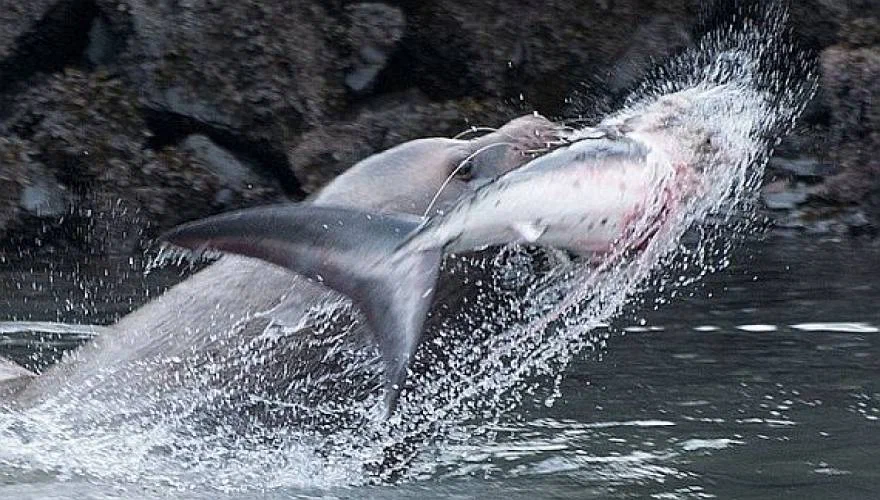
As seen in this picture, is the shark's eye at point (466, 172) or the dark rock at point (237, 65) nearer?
the shark's eye at point (466, 172)

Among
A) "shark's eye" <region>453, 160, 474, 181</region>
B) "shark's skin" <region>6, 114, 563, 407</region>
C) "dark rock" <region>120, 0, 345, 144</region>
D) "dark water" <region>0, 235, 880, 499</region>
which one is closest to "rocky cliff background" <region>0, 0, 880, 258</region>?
"dark rock" <region>120, 0, 345, 144</region>

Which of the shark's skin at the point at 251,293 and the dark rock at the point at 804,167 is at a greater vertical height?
the shark's skin at the point at 251,293

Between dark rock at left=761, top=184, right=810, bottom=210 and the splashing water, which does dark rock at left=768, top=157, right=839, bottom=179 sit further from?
the splashing water

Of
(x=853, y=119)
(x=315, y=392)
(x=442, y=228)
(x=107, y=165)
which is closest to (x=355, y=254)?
(x=442, y=228)

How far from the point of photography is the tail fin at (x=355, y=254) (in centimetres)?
399

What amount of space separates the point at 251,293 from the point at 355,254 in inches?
33.3

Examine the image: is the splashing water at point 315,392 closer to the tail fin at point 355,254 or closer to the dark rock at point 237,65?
the tail fin at point 355,254

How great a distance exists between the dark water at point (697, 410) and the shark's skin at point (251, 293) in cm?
38

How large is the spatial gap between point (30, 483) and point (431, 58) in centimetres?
937

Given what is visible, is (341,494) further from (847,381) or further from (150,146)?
(150,146)

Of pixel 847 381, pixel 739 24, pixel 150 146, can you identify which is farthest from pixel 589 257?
pixel 739 24

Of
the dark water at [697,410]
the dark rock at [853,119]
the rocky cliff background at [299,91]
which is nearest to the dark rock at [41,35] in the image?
the rocky cliff background at [299,91]

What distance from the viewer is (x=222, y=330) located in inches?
196

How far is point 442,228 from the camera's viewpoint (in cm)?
412
